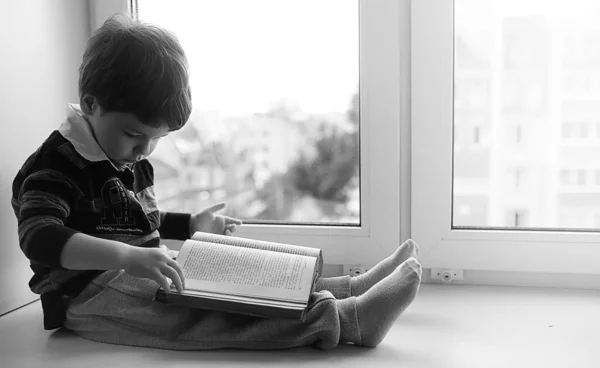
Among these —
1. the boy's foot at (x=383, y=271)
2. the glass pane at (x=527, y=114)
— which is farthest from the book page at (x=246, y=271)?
the glass pane at (x=527, y=114)

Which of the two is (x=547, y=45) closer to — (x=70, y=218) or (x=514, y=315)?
(x=514, y=315)

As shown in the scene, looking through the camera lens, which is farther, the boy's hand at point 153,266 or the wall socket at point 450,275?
the wall socket at point 450,275

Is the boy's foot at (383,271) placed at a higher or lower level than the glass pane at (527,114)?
lower

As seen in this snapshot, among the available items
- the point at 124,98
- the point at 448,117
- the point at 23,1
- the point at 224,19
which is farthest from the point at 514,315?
the point at 23,1

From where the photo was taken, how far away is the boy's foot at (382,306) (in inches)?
36.6

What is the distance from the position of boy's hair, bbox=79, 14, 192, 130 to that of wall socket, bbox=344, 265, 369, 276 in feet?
1.70

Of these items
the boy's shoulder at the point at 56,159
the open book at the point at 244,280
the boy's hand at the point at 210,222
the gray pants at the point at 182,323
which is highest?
the boy's shoulder at the point at 56,159

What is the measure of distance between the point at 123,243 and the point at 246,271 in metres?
0.19

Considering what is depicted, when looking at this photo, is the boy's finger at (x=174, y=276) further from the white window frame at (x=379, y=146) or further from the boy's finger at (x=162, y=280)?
the white window frame at (x=379, y=146)

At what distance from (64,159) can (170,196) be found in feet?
1.54

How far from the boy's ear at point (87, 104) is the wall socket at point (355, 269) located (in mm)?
606

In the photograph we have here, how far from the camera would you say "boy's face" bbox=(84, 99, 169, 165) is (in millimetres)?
1016

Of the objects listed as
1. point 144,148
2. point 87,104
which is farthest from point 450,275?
point 87,104

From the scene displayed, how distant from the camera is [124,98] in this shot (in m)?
0.99
